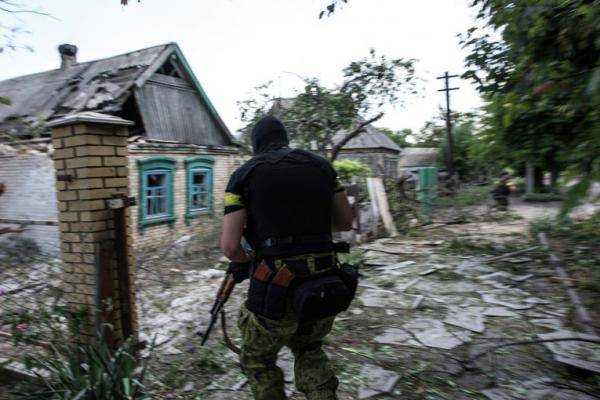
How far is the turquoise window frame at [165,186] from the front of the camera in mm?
10328

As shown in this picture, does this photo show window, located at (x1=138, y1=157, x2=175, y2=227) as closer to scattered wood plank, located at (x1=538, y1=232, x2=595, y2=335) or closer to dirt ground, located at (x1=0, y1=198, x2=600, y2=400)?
dirt ground, located at (x1=0, y1=198, x2=600, y2=400)

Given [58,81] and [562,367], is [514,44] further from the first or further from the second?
[58,81]

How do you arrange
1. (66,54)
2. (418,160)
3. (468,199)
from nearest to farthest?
(468,199)
(66,54)
(418,160)

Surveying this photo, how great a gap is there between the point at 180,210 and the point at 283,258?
33.6 feet

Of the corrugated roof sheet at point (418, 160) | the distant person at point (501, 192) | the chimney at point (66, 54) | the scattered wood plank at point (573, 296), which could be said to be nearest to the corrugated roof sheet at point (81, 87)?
the chimney at point (66, 54)

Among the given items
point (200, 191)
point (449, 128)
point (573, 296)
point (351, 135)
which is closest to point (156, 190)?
point (200, 191)

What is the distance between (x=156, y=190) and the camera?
11.1 meters

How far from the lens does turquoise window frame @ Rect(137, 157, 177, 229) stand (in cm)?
1033

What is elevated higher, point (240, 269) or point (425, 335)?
point (240, 269)

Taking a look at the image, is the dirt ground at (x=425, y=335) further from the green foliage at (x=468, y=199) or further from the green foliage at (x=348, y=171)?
the green foliage at (x=348, y=171)

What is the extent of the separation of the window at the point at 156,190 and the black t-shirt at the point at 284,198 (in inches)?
351

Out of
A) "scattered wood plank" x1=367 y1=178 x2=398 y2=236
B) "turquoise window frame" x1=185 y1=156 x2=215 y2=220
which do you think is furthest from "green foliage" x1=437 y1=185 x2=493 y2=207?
"turquoise window frame" x1=185 y1=156 x2=215 y2=220

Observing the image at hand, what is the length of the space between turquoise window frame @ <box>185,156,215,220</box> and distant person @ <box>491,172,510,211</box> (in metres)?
9.55

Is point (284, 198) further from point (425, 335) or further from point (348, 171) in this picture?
point (348, 171)
